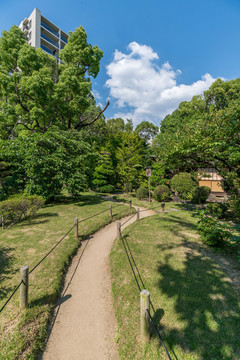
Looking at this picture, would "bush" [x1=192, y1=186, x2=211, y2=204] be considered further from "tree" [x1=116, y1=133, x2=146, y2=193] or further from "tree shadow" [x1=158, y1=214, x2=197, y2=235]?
"tree" [x1=116, y1=133, x2=146, y2=193]

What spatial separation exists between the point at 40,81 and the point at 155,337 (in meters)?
18.0

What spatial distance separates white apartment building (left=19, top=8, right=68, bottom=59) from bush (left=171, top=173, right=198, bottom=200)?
40729 millimetres

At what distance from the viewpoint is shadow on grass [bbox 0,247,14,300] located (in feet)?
14.1

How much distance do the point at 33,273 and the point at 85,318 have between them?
2.30 m

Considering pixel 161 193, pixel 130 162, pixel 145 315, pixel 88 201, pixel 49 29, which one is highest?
pixel 49 29

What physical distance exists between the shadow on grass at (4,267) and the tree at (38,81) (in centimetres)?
1281

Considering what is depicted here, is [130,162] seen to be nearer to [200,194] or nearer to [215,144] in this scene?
[200,194]

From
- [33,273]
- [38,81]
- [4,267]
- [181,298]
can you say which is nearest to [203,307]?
[181,298]

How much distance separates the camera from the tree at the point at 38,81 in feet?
48.2

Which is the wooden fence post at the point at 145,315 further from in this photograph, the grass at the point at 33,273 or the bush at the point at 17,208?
the bush at the point at 17,208

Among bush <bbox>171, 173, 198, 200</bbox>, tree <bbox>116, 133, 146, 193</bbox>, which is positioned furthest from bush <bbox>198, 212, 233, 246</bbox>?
tree <bbox>116, 133, 146, 193</bbox>

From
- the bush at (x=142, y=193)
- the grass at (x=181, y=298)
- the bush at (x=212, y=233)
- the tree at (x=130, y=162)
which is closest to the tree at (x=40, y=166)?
the bush at (x=142, y=193)

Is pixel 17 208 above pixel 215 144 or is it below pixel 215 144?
below

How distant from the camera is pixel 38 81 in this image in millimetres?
13867
